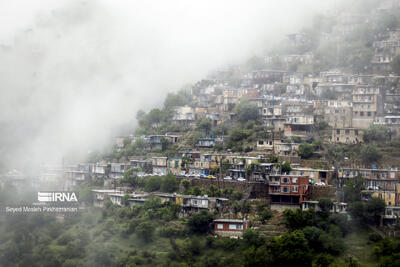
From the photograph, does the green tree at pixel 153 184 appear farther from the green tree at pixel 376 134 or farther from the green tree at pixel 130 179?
the green tree at pixel 376 134

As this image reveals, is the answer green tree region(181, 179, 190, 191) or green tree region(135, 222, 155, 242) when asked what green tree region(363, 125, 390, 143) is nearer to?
green tree region(181, 179, 190, 191)

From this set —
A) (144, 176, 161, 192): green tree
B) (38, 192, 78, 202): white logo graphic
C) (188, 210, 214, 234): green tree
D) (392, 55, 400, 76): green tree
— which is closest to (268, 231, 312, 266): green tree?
(188, 210, 214, 234): green tree

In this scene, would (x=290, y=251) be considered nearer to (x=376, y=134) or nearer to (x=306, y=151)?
(x=306, y=151)

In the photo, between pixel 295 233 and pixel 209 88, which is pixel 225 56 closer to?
pixel 209 88

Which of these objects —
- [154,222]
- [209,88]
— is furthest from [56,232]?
[209,88]

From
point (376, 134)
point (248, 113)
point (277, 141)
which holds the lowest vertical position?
point (277, 141)

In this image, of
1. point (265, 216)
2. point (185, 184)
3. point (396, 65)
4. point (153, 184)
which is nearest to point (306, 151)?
point (265, 216)

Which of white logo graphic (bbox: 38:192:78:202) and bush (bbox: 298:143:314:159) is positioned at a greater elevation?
bush (bbox: 298:143:314:159)
